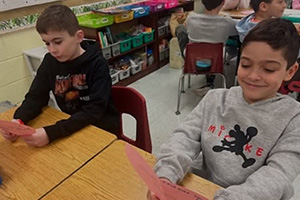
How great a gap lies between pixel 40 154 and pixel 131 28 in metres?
2.60

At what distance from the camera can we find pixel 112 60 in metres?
2.96

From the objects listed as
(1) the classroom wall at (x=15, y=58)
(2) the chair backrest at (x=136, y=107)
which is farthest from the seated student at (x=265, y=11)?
(1) the classroom wall at (x=15, y=58)

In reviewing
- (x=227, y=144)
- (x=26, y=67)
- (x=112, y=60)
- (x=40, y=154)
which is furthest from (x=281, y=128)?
(x=112, y=60)

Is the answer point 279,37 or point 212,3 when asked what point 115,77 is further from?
point 279,37

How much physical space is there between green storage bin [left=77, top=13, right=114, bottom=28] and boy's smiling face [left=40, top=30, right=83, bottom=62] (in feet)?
4.46

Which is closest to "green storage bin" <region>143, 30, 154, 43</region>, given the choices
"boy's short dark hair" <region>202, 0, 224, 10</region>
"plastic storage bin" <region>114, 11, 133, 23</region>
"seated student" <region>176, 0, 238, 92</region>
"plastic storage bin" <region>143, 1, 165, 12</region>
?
"plastic storage bin" <region>143, 1, 165, 12</region>

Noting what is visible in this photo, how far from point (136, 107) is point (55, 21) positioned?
53cm

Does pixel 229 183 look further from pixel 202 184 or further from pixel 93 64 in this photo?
pixel 93 64

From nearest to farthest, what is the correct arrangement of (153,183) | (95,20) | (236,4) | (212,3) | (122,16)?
(153,183) → (212,3) → (95,20) → (122,16) → (236,4)

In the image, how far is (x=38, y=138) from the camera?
0.88 meters

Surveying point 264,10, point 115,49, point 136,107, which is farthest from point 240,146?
point 115,49

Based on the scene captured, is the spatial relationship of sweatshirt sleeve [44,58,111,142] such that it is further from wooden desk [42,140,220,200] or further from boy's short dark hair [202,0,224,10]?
boy's short dark hair [202,0,224,10]

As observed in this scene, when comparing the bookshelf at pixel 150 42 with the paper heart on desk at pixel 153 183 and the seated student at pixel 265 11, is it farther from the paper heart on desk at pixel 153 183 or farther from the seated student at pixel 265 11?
the paper heart on desk at pixel 153 183

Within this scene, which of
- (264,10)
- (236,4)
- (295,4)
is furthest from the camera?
(295,4)
